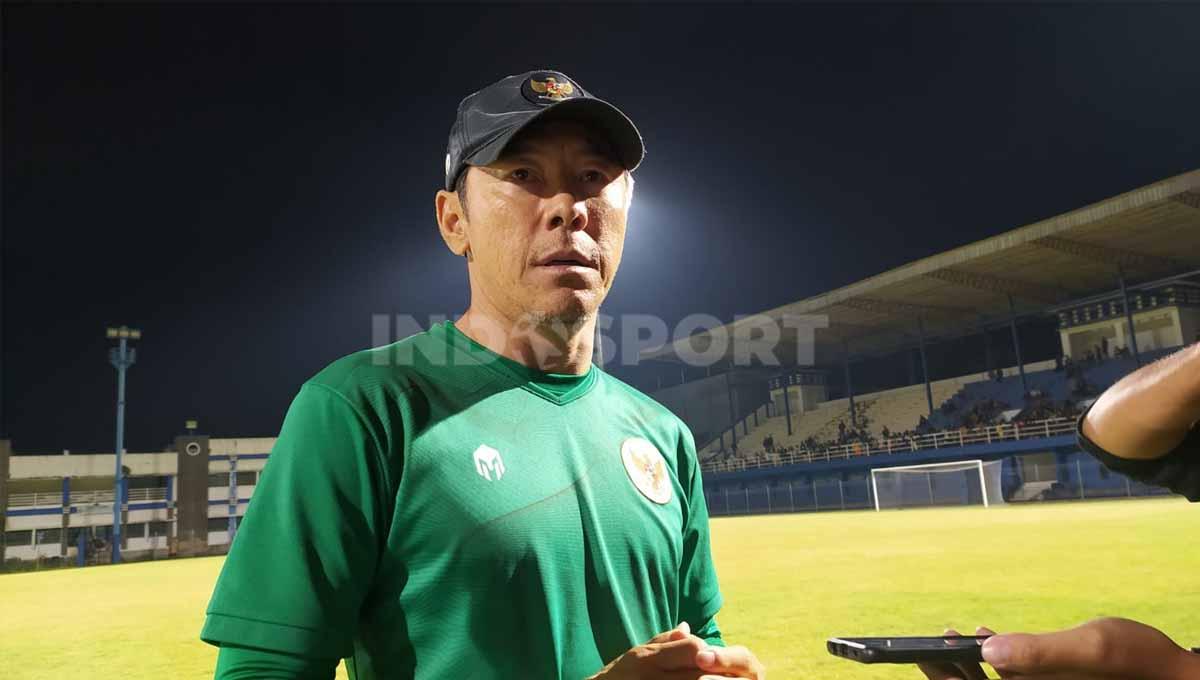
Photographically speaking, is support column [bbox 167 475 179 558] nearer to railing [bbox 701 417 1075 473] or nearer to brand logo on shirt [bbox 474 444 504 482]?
railing [bbox 701 417 1075 473]

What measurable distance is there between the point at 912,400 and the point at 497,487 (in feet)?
147

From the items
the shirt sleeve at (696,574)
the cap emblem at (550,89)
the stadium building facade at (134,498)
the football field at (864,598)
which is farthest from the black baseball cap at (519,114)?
the stadium building facade at (134,498)

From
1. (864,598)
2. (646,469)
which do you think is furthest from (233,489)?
(646,469)

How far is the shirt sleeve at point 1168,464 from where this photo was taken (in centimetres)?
114

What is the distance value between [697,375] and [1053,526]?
39.3 m

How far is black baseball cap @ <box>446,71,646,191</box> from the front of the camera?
172 centimetres

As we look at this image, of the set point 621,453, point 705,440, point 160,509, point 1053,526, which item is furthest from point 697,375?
point 621,453

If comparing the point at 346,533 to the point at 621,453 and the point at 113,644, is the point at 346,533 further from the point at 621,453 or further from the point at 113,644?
the point at 113,644

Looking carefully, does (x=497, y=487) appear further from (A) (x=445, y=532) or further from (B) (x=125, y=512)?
(B) (x=125, y=512)

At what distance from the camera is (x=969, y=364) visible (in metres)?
44.8

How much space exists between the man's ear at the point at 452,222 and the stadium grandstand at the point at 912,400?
27.5 m

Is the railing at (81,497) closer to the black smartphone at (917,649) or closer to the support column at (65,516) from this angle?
the support column at (65,516)

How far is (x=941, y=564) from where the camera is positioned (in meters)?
10.6

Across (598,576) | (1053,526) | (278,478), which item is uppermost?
(278,478)
